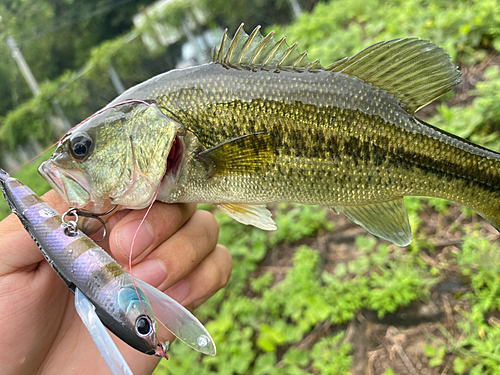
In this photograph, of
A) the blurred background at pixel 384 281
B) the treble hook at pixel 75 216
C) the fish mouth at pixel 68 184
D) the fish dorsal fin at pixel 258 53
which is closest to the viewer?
the treble hook at pixel 75 216

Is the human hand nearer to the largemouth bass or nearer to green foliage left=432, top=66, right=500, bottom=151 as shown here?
the largemouth bass

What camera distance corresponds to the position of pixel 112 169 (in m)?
1.43

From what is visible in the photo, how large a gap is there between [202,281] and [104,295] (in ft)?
2.57

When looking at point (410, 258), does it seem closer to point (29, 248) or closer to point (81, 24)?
point (29, 248)

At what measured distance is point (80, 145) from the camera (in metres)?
1.40

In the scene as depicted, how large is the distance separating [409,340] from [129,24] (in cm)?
Result: 3191

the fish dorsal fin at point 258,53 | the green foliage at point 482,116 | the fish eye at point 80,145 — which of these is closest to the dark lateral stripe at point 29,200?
the fish eye at point 80,145

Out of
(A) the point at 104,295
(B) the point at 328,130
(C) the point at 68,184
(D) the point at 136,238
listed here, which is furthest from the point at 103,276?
(B) the point at 328,130

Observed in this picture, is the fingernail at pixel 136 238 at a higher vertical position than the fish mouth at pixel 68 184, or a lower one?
lower

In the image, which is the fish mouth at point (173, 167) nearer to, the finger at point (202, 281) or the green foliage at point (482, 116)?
the finger at point (202, 281)

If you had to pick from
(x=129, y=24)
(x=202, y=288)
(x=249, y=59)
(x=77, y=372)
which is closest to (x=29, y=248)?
(x=77, y=372)

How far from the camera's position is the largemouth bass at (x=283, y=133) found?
1.42m

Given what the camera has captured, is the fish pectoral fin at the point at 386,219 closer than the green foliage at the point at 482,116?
Yes

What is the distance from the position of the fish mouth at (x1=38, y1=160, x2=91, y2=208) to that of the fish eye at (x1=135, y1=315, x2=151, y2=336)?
58 centimetres
